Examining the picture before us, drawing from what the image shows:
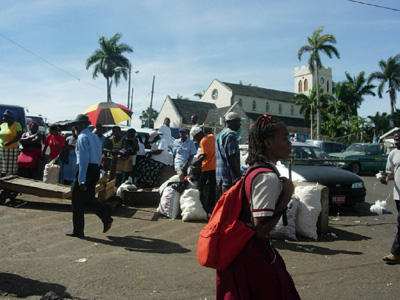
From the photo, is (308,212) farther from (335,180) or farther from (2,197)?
(2,197)

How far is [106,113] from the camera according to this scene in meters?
10.6

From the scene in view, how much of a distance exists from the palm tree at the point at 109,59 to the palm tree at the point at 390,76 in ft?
118

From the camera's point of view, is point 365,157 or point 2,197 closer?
point 2,197

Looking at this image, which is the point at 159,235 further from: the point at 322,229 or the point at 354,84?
the point at 354,84

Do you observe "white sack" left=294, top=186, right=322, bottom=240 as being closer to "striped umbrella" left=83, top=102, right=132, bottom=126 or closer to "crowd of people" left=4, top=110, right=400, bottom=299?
"crowd of people" left=4, top=110, right=400, bottom=299

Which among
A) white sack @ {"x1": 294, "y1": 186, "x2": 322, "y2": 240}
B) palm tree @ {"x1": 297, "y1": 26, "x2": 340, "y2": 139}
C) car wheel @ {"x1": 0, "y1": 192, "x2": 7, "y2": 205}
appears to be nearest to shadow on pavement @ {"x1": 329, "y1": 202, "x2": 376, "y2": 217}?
white sack @ {"x1": 294, "y1": 186, "x2": 322, "y2": 240}

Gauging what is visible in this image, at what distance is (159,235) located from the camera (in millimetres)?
6418

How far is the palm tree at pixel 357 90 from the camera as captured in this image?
54875 millimetres

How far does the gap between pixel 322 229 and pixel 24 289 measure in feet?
15.2

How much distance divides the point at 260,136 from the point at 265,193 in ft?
1.45

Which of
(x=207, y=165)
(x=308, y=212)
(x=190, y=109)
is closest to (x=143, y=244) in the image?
(x=207, y=165)

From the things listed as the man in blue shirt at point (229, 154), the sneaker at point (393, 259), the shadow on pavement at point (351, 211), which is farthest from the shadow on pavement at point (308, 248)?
the shadow on pavement at point (351, 211)

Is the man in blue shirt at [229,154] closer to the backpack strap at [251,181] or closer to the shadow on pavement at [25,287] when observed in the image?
the shadow on pavement at [25,287]

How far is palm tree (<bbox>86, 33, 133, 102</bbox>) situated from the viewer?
1806 inches
